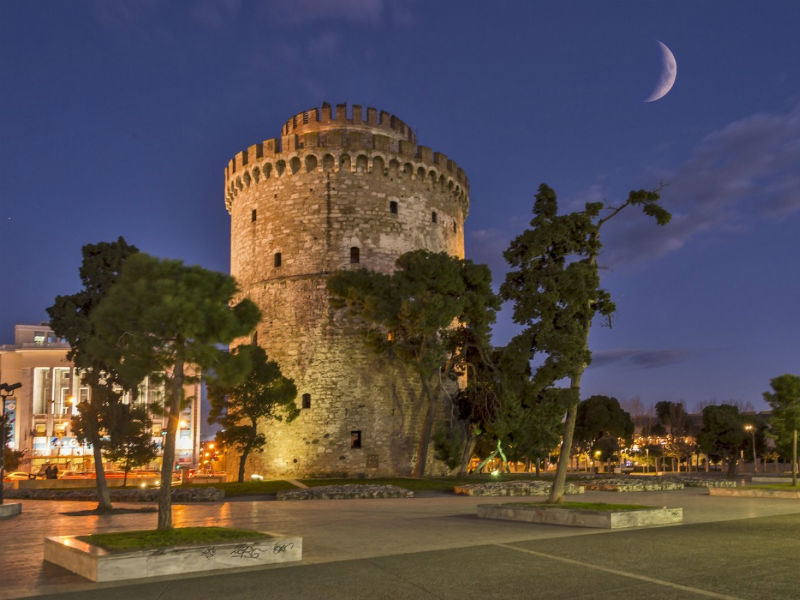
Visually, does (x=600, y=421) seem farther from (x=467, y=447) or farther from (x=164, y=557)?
(x=164, y=557)

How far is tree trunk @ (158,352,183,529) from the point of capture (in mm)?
11117

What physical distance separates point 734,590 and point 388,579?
13.0 ft

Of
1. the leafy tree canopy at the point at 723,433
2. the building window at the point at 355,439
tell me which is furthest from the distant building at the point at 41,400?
the leafy tree canopy at the point at 723,433

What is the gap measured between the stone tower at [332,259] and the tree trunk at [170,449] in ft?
76.3

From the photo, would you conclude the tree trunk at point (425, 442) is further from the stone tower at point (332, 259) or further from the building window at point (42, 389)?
the building window at point (42, 389)

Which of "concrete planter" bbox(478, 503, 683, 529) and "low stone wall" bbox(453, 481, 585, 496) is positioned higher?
"concrete planter" bbox(478, 503, 683, 529)

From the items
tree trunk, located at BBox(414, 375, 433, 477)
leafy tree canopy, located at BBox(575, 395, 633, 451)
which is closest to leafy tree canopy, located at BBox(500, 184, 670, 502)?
tree trunk, located at BBox(414, 375, 433, 477)

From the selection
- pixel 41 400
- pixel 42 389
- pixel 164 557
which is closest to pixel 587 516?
pixel 164 557

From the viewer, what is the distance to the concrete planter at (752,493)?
22.9 meters

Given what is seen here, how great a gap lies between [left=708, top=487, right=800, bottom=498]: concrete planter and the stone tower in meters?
14.9

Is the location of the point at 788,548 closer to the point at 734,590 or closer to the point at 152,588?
the point at 734,590

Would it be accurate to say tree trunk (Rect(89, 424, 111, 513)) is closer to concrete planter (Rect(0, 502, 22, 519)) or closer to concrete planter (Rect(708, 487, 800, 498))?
concrete planter (Rect(0, 502, 22, 519))

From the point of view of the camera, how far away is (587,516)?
1420cm

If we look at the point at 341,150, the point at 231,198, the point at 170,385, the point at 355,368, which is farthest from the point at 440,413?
the point at 170,385
